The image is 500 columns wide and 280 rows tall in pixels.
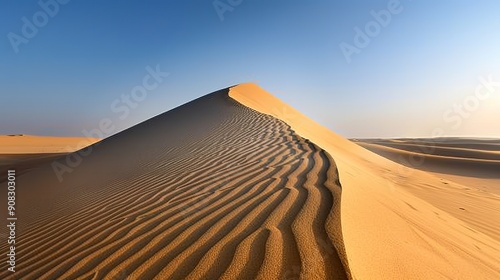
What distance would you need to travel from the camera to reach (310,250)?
1.94 meters

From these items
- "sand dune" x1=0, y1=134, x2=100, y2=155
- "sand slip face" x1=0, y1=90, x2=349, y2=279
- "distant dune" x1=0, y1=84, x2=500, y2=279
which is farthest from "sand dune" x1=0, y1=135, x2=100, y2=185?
"distant dune" x1=0, y1=84, x2=500, y2=279

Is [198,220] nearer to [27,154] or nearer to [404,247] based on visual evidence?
[404,247]

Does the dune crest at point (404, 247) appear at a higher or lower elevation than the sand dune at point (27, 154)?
lower

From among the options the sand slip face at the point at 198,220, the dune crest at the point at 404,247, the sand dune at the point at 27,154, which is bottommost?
the dune crest at the point at 404,247

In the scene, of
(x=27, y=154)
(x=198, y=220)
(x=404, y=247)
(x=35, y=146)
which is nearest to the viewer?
(x=404, y=247)

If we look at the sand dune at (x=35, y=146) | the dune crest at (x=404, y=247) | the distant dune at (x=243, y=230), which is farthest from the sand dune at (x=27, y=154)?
the dune crest at (x=404, y=247)

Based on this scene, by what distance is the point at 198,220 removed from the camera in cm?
282

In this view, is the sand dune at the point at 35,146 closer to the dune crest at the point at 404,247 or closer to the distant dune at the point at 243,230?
the distant dune at the point at 243,230

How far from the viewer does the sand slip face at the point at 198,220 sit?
1.98 m

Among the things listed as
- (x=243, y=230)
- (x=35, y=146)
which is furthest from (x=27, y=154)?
(x=243, y=230)

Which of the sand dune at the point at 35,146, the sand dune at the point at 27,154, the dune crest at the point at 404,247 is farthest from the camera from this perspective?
the sand dune at the point at 35,146

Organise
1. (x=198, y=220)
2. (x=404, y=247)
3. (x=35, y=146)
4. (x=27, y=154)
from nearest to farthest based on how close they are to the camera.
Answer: (x=404, y=247)
(x=198, y=220)
(x=27, y=154)
(x=35, y=146)

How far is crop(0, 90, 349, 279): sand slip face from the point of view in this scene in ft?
6.50

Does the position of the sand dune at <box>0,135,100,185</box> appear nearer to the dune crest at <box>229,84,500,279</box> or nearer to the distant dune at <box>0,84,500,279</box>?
the distant dune at <box>0,84,500,279</box>
